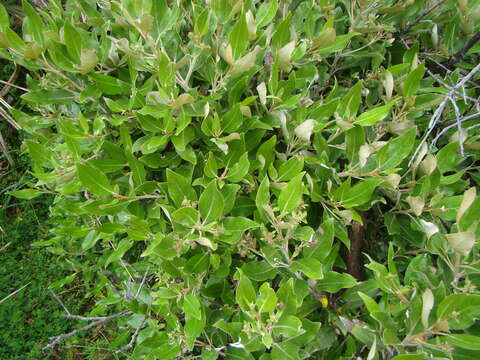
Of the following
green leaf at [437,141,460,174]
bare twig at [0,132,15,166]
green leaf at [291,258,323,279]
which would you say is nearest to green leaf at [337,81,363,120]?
green leaf at [437,141,460,174]

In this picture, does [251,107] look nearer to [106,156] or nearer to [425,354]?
[106,156]

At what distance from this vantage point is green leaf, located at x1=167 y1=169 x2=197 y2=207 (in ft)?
4.29

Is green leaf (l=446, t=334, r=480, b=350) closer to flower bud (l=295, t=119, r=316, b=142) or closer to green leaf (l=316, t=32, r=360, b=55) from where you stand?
flower bud (l=295, t=119, r=316, b=142)

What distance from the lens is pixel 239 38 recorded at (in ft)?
4.36

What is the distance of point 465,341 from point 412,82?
32.6 inches

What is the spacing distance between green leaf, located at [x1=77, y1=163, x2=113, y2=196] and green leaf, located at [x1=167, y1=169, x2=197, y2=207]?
0.68 feet

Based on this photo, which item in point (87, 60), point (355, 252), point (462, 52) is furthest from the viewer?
point (462, 52)

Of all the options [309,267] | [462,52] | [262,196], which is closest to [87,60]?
[262,196]

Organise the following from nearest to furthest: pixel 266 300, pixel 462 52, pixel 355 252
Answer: pixel 266 300 → pixel 355 252 → pixel 462 52

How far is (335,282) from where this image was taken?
142 cm

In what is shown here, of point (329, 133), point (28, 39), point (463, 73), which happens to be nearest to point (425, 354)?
point (329, 133)

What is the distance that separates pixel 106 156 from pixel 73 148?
156 millimetres

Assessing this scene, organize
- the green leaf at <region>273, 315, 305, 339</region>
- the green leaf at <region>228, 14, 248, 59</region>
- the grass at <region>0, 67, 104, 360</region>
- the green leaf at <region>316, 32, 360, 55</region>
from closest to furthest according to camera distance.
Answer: the green leaf at <region>273, 315, 305, 339</region>
the green leaf at <region>228, 14, 248, 59</region>
the green leaf at <region>316, 32, 360, 55</region>
the grass at <region>0, 67, 104, 360</region>

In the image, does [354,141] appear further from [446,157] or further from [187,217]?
[187,217]
